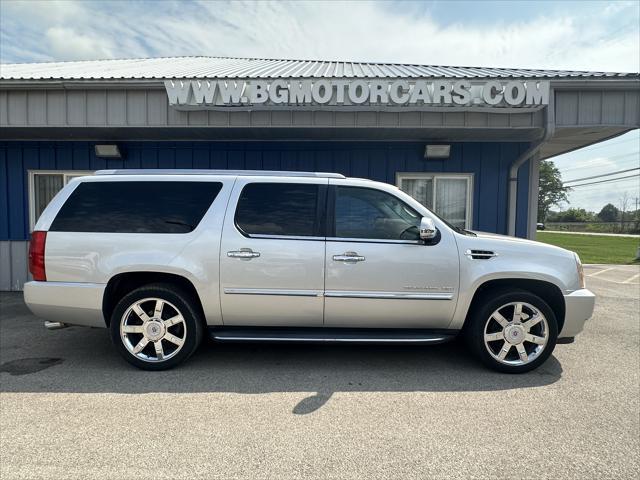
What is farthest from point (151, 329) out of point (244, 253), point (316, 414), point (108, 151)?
point (108, 151)

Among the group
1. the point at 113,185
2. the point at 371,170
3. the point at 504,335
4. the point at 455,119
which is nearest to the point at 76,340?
the point at 113,185

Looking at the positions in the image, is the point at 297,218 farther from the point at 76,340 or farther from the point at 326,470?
the point at 76,340

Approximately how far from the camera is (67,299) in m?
3.81

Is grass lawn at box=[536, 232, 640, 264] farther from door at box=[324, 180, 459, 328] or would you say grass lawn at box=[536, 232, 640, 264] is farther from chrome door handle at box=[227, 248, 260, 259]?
Answer: chrome door handle at box=[227, 248, 260, 259]

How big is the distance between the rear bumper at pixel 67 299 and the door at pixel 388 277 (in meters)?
2.31

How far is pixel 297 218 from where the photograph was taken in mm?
3879

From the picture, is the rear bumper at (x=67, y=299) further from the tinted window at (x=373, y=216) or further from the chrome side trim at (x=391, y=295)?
the tinted window at (x=373, y=216)

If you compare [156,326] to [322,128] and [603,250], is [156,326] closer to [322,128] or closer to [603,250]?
[322,128]

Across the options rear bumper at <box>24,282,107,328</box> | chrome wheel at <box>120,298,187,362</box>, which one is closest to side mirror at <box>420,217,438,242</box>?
chrome wheel at <box>120,298,187,362</box>

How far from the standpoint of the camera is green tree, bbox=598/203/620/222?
254 feet

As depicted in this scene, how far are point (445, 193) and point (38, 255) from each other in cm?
660

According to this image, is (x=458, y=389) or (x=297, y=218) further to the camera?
(x=297, y=218)

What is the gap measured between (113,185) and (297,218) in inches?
77.0

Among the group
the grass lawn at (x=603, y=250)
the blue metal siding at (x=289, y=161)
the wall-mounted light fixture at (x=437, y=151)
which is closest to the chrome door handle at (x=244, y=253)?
the blue metal siding at (x=289, y=161)
